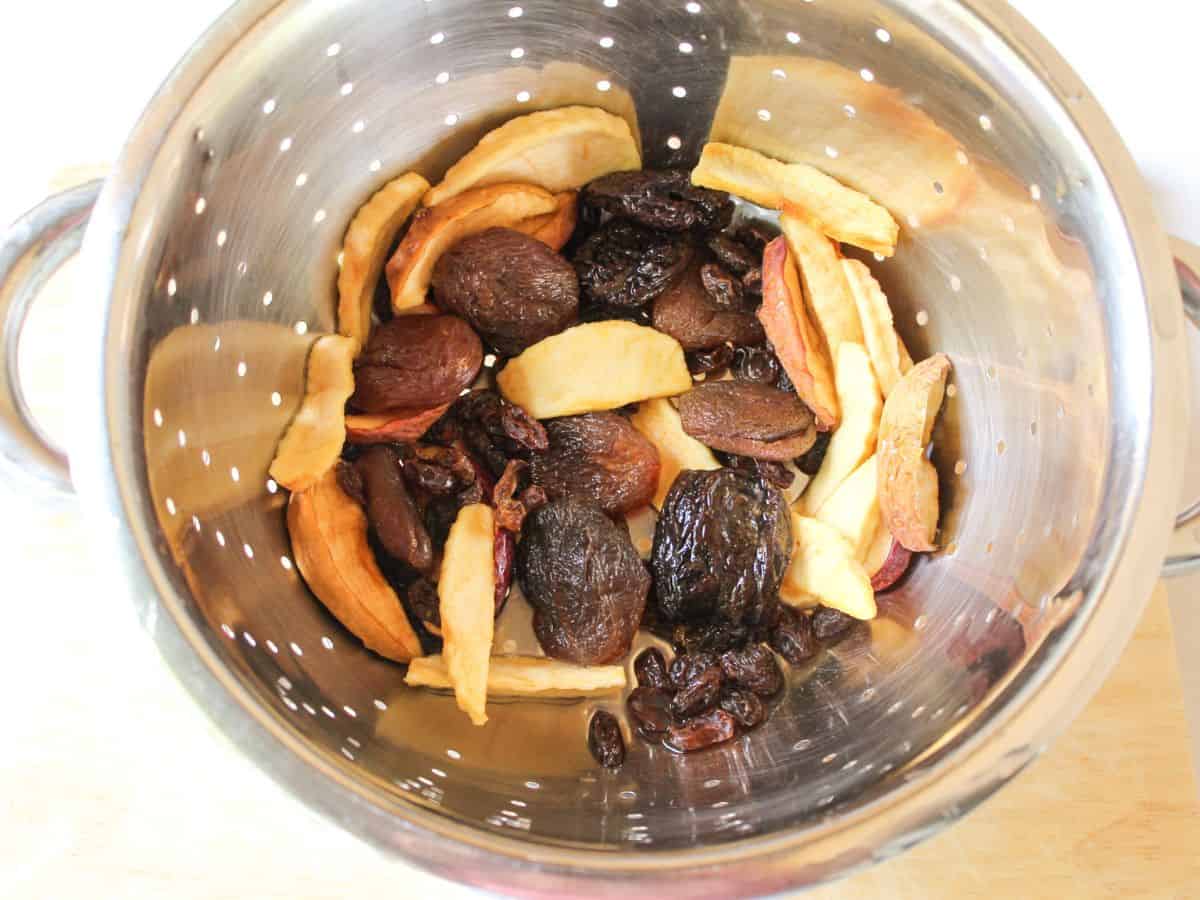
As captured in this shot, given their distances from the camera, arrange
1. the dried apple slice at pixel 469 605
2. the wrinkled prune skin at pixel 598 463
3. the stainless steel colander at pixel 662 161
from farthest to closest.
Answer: the wrinkled prune skin at pixel 598 463 → the dried apple slice at pixel 469 605 → the stainless steel colander at pixel 662 161

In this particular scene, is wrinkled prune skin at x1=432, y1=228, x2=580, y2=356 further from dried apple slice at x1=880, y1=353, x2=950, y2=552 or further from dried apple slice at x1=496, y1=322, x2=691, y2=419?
dried apple slice at x1=880, y1=353, x2=950, y2=552

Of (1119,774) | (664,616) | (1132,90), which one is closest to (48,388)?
(664,616)

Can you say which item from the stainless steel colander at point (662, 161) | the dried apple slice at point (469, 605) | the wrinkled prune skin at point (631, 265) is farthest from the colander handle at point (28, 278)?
the wrinkled prune skin at point (631, 265)

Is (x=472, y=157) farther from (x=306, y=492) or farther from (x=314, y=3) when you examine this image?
(x=306, y=492)

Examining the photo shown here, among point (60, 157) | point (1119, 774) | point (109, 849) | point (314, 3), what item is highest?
point (314, 3)

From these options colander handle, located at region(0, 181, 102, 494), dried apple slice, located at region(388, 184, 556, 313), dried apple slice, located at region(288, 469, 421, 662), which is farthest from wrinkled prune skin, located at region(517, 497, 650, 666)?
colander handle, located at region(0, 181, 102, 494)

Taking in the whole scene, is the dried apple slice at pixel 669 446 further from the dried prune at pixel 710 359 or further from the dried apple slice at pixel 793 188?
the dried apple slice at pixel 793 188
